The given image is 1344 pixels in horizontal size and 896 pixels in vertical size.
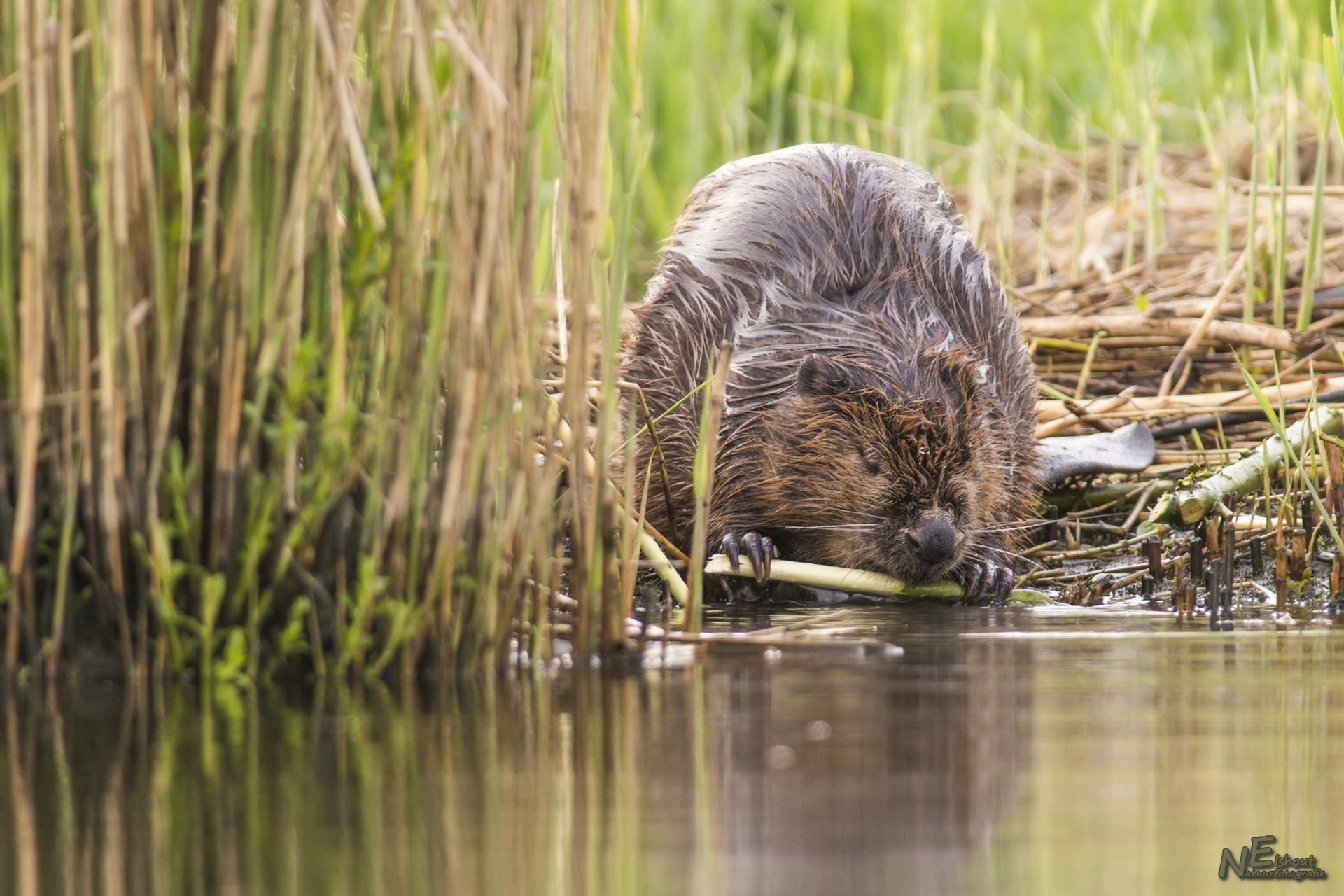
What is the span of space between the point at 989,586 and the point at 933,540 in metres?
0.20

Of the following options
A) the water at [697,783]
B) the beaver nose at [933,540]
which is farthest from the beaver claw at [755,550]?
the water at [697,783]

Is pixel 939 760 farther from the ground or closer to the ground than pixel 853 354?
closer to the ground

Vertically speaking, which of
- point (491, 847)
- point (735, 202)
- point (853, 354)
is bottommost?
point (491, 847)

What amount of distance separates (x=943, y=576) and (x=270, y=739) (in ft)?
7.26

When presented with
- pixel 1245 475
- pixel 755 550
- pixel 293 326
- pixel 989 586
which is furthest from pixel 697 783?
pixel 1245 475

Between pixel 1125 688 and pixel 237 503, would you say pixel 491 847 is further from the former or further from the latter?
pixel 1125 688

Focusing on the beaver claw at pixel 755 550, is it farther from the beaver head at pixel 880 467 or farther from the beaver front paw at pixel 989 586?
the beaver front paw at pixel 989 586

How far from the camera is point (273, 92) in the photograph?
7.66ft

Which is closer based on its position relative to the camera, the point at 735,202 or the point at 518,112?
the point at 518,112

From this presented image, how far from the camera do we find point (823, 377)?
158 inches

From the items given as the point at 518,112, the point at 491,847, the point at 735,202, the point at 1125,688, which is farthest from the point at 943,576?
the point at 491,847

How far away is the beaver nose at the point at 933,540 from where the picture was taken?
150 inches

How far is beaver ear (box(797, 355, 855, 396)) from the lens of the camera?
13.1ft

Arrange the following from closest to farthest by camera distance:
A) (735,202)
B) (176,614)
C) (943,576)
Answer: (176,614) → (943,576) → (735,202)
